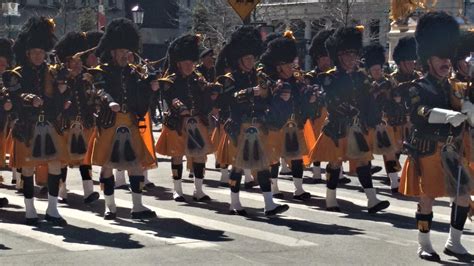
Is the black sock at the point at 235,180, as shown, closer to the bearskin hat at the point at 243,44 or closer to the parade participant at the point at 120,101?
the parade participant at the point at 120,101

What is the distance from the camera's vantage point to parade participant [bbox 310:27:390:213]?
11.3 metres

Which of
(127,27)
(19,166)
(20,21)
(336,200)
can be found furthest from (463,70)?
(20,21)

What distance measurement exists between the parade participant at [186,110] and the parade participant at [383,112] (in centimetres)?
222

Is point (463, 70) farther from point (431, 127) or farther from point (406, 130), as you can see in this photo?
point (406, 130)

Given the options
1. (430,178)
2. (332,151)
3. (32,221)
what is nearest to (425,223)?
(430,178)

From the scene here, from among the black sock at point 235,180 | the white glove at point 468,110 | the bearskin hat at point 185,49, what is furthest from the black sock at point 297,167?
the white glove at point 468,110

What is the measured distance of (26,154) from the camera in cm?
1029

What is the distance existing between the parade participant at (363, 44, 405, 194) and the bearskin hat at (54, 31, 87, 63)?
3.85m

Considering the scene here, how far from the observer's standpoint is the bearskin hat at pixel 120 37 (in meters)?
10.6

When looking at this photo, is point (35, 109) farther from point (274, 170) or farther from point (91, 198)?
point (274, 170)

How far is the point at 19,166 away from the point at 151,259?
2.67m

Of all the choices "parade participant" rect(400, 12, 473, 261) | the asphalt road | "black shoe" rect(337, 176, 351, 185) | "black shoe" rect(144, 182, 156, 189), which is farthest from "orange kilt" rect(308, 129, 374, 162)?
"black shoe" rect(144, 182, 156, 189)

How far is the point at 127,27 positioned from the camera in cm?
1065

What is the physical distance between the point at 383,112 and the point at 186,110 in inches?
114
